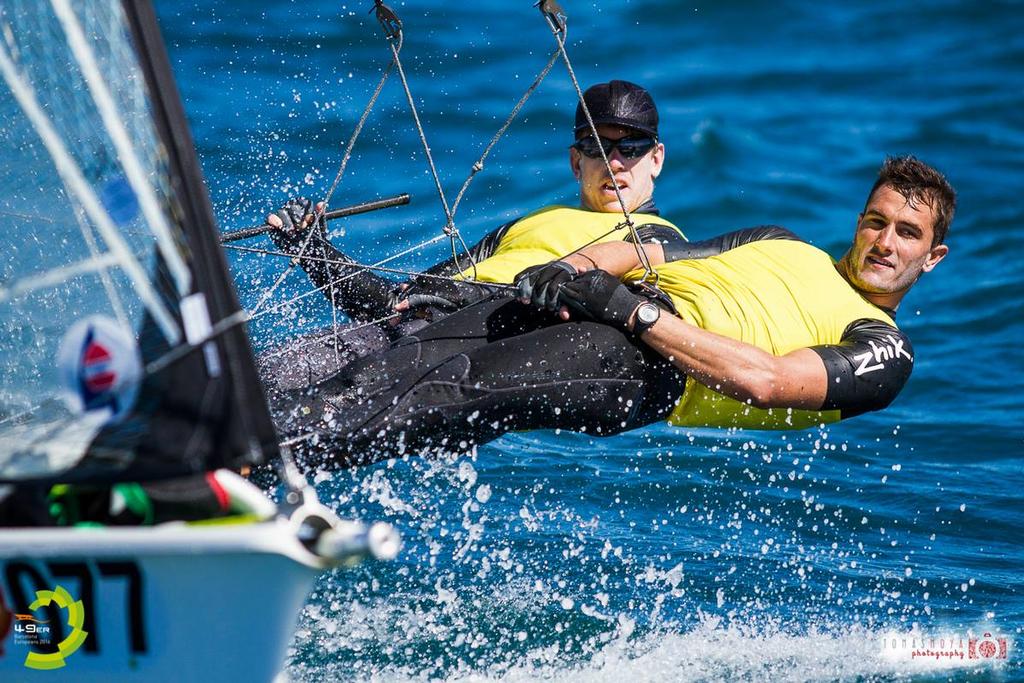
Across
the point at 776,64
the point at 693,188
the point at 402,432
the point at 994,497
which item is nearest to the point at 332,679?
the point at 402,432

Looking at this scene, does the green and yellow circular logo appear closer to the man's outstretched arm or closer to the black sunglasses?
the man's outstretched arm

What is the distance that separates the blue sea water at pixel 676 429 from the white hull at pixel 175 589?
950 mm

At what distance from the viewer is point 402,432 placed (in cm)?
354

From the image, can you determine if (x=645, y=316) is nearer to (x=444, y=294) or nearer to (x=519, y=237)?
(x=444, y=294)

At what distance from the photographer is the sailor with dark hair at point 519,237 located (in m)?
4.12

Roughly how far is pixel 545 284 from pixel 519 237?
0.85 metres

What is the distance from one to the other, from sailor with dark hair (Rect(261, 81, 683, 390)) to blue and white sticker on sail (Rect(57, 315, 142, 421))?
1.69 metres

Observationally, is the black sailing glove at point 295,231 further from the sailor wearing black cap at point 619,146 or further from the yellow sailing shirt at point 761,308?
the yellow sailing shirt at point 761,308

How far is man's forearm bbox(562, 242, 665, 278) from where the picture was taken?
399 cm

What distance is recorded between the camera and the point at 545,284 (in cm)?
368

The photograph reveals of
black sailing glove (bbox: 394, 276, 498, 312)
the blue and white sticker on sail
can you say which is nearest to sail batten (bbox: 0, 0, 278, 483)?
the blue and white sticker on sail

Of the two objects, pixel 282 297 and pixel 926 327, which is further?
pixel 926 327

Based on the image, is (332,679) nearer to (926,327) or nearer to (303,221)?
(303,221)

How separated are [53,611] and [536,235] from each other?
2.29 metres
